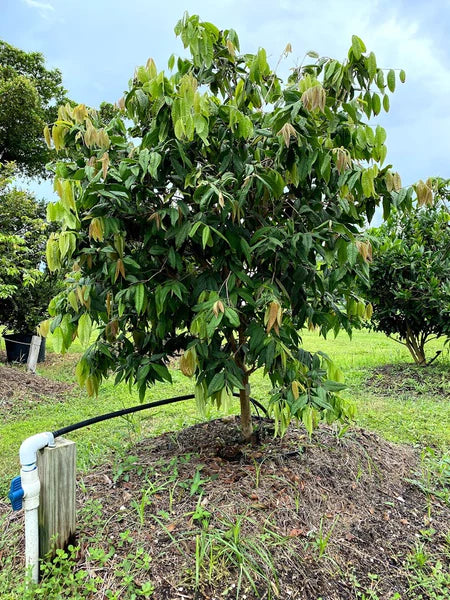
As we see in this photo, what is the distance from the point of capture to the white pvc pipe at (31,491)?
168 cm

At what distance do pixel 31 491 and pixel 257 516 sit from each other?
3.22 feet

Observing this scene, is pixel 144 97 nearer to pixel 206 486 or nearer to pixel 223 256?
pixel 223 256

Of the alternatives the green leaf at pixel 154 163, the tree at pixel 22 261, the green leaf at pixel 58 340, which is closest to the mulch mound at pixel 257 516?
the green leaf at pixel 58 340

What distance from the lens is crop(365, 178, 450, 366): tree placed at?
5.61m

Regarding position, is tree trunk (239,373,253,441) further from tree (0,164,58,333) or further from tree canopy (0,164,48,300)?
tree (0,164,58,333)

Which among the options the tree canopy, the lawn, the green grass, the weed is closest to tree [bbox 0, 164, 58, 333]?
the tree canopy

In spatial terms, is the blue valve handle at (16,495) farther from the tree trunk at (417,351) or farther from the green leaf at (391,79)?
the tree trunk at (417,351)

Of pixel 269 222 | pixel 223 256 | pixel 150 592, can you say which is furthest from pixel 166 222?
pixel 150 592

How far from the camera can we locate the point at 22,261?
7219mm

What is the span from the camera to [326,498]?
7.42ft

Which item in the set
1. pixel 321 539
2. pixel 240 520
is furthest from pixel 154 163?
pixel 321 539

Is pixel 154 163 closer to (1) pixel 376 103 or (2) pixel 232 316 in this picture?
(2) pixel 232 316

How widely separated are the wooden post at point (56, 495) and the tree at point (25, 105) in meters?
11.4

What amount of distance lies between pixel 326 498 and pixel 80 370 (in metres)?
1.39
